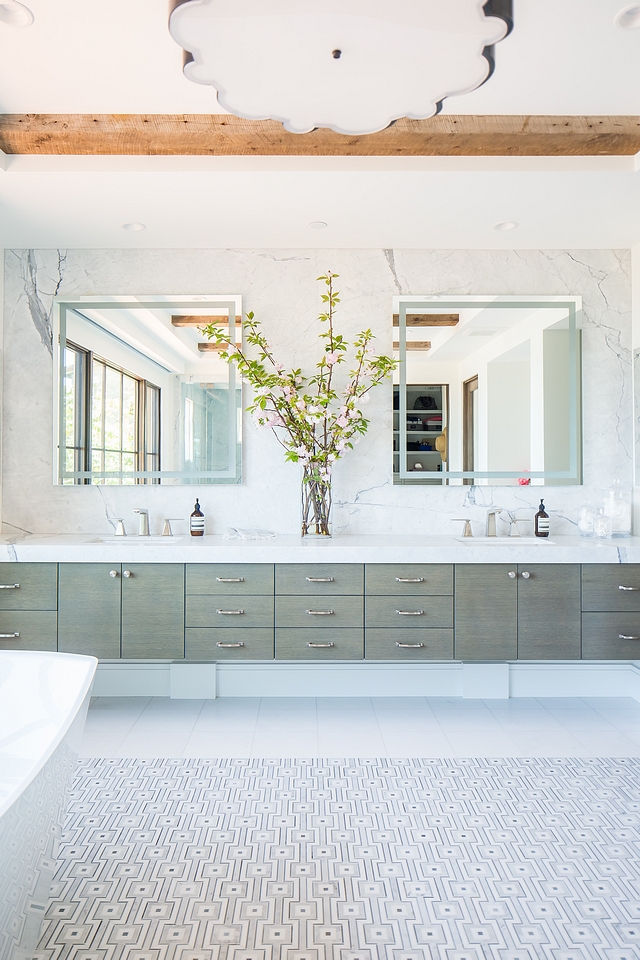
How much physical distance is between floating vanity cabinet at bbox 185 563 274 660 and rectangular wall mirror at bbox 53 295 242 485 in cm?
72

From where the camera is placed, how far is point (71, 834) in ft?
7.23

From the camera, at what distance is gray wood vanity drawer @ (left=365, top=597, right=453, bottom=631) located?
3.21 metres

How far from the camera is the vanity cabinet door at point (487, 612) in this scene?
10.5 ft

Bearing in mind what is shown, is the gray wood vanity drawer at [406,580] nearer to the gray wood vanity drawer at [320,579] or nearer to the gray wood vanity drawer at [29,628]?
the gray wood vanity drawer at [320,579]

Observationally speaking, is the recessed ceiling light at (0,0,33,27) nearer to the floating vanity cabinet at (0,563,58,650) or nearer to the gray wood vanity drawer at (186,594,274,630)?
the floating vanity cabinet at (0,563,58,650)

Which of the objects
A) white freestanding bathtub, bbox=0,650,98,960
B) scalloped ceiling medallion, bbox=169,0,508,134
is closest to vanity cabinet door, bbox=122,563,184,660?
white freestanding bathtub, bbox=0,650,98,960

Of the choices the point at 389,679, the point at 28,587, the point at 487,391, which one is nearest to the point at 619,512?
the point at 487,391

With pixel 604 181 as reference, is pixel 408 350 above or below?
below

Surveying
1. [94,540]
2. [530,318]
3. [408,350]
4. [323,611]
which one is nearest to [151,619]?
[94,540]

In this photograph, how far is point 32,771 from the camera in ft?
4.51

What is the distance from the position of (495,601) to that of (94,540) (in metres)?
2.20

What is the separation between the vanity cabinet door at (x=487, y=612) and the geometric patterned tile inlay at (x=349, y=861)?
0.60 metres

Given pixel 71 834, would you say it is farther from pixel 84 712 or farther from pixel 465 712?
pixel 465 712

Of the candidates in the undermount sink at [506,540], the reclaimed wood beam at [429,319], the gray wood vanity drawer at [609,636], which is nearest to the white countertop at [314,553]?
the undermount sink at [506,540]
